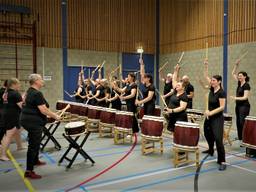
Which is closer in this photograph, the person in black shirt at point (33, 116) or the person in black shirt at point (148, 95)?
the person in black shirt at point (33, 116)

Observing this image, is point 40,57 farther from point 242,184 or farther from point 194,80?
point 242,184

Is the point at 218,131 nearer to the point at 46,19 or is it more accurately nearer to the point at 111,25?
the point at 46,19

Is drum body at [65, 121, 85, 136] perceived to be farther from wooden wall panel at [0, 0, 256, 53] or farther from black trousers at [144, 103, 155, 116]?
wooden wall panel at [0, 0, 256, 53]

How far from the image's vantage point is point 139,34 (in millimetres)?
14367

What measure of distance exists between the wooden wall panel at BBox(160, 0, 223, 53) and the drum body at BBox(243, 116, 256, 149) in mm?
6844

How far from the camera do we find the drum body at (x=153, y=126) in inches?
214

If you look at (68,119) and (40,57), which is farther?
(40,57)

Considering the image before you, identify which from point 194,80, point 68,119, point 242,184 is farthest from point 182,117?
point 194,80

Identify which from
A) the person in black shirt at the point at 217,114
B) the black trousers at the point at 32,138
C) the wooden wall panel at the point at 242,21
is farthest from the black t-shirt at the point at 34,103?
the wooden wall panel at the point at 242,21

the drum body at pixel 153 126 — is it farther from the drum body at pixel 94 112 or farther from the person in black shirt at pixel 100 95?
the person in black shirt at pixel 100 95

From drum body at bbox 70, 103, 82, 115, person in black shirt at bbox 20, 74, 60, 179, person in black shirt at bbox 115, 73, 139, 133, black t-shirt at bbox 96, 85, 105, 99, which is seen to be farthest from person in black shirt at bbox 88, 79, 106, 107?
person in black shirt at bbox 20, 74, 60, 179

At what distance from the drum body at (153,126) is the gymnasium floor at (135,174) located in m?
0.48

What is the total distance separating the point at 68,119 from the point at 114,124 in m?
2.97

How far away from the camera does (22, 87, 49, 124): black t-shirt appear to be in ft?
13.7
